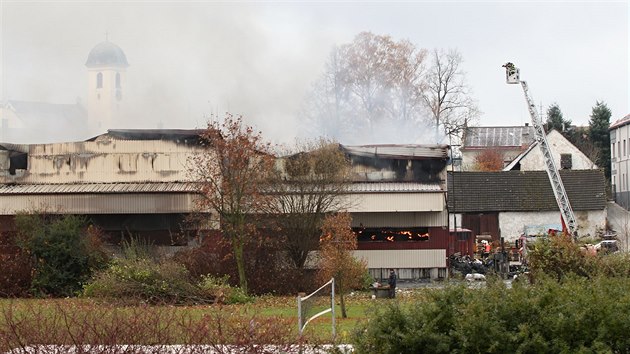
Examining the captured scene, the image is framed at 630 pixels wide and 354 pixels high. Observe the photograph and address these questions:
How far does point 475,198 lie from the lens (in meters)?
59.8

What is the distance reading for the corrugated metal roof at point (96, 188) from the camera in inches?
1713

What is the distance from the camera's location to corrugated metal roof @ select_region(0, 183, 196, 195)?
4350 cm

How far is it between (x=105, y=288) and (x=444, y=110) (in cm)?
4260

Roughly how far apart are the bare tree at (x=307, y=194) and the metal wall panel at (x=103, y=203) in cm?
492

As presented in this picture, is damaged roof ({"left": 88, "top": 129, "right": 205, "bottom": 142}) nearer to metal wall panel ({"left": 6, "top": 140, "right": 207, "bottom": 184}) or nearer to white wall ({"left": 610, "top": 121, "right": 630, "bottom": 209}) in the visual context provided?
metal wall panel ({"left": 6, "top": 140, "right": 207, "bottom": 184})

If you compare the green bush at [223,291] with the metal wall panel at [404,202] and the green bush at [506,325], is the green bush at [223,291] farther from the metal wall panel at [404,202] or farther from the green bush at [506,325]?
the green bush at [506,325]

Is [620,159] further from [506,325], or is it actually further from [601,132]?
[506,325]

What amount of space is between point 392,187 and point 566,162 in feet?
109

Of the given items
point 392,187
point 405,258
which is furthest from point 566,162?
point 405,258

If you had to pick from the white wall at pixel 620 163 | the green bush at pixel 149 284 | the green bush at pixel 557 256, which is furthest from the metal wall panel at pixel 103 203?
the white wall at pixel 620 163

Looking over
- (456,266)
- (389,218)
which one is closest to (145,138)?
(389,218)

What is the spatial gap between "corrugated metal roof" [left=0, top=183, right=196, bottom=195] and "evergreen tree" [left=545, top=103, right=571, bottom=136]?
59.1 metres

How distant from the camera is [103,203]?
4353 cm

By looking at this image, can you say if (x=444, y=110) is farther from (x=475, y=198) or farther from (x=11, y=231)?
(x=11, y=231)
